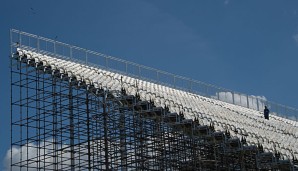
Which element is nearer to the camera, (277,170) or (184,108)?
(184,108)

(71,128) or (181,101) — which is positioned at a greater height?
(181,101)

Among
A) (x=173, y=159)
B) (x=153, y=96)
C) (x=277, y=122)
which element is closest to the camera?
(x=153, y=96)

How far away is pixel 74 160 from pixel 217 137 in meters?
8.58

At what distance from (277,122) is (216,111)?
34.3 feet

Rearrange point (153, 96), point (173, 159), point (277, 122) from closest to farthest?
point (153, 96) < point (173, 159) < point (277, 122)

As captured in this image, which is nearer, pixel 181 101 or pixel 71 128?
pixel 71 128

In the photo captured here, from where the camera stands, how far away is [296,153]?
40125mm

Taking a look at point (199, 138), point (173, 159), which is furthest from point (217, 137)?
point (173, 159)

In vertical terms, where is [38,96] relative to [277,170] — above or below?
above

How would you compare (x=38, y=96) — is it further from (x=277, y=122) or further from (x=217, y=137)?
(x=277, y=122)

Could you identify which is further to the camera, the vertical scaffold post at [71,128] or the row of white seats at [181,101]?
the vertical scaffold post at [71,128]

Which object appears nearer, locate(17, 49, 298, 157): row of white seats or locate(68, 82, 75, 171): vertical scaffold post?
locate(17, 49, 298, 157): row of white seats

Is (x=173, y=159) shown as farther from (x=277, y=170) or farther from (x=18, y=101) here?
(x=18, y=101)

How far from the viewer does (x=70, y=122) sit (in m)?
39.3
